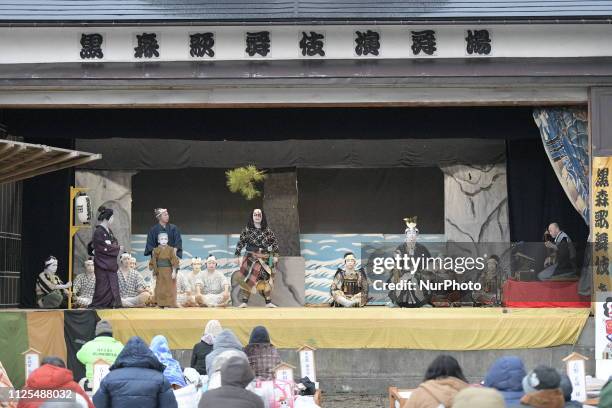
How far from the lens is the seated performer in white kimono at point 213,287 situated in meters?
15.5

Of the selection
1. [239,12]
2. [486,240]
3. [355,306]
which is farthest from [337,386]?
[486,240]

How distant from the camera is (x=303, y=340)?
1270 cm

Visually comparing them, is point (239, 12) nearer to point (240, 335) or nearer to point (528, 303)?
point (240, 335)

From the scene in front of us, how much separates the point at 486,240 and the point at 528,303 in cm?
455

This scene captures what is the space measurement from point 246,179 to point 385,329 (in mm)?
6055

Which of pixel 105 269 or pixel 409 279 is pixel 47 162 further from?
pixel 409 279

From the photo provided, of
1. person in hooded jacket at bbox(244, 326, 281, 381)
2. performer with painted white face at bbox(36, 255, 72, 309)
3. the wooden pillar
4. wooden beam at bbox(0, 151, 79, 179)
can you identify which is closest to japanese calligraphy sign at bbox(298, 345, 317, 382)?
person in hooded jacket at bbox(244, 326, 281, 381)

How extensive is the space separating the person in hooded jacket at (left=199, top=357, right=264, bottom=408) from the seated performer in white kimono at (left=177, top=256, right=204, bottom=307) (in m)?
8.99

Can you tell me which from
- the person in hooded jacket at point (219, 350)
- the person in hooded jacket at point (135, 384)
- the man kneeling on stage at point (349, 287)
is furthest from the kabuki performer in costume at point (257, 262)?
the person in hooded jacket at point (135, 384)

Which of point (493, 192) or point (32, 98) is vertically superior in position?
point (32, 98)

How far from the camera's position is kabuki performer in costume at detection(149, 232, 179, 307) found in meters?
14.6

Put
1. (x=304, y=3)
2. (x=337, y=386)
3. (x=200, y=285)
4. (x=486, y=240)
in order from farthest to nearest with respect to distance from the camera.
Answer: (x=486, y=240), (x=200, y=285), (x=304, y=3), (x=337, y=386)

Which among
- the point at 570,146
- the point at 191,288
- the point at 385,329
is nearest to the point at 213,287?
the point at 191,288

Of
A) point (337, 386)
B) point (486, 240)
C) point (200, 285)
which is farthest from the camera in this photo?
Answer: point (486, 240)
